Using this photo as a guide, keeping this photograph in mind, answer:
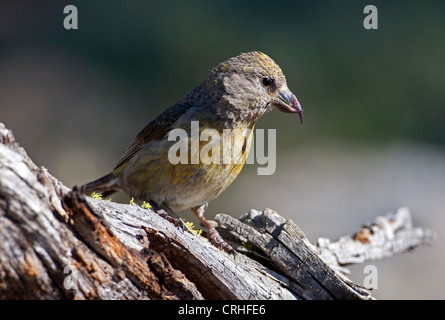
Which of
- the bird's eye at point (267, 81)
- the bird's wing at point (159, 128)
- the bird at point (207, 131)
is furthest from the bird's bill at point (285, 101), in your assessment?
the bird's wing at point (159, 128)

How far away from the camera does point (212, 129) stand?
4332mm

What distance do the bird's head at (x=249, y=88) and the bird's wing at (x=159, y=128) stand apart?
0.31m

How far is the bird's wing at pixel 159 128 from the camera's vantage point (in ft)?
15.0

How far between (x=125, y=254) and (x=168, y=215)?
3.70 feet

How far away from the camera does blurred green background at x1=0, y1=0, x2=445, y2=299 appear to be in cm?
877

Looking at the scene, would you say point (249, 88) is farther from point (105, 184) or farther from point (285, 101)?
point (105, 184)

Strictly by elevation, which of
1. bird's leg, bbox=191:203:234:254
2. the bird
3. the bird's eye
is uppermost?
the bird's eye

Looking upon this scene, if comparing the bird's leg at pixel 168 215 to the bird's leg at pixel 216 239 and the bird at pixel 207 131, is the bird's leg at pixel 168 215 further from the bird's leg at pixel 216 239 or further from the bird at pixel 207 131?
the bird's leg at pixel 216 239

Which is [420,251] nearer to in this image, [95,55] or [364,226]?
[364,226]

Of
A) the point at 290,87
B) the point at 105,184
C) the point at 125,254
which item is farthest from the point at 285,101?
the point at 290,87

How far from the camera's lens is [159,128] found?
462 centimetres

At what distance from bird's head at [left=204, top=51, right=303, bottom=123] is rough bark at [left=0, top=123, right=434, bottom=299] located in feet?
2.86

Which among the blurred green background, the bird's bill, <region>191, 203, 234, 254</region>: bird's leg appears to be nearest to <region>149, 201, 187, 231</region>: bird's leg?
<region>191, 203, 234, 254</region>: bird's leg

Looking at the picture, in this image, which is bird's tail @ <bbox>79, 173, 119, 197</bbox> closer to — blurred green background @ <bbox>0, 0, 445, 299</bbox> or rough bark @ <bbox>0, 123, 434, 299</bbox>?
rough bark @ <bbox>0, 123, 434, 299</bbox>
